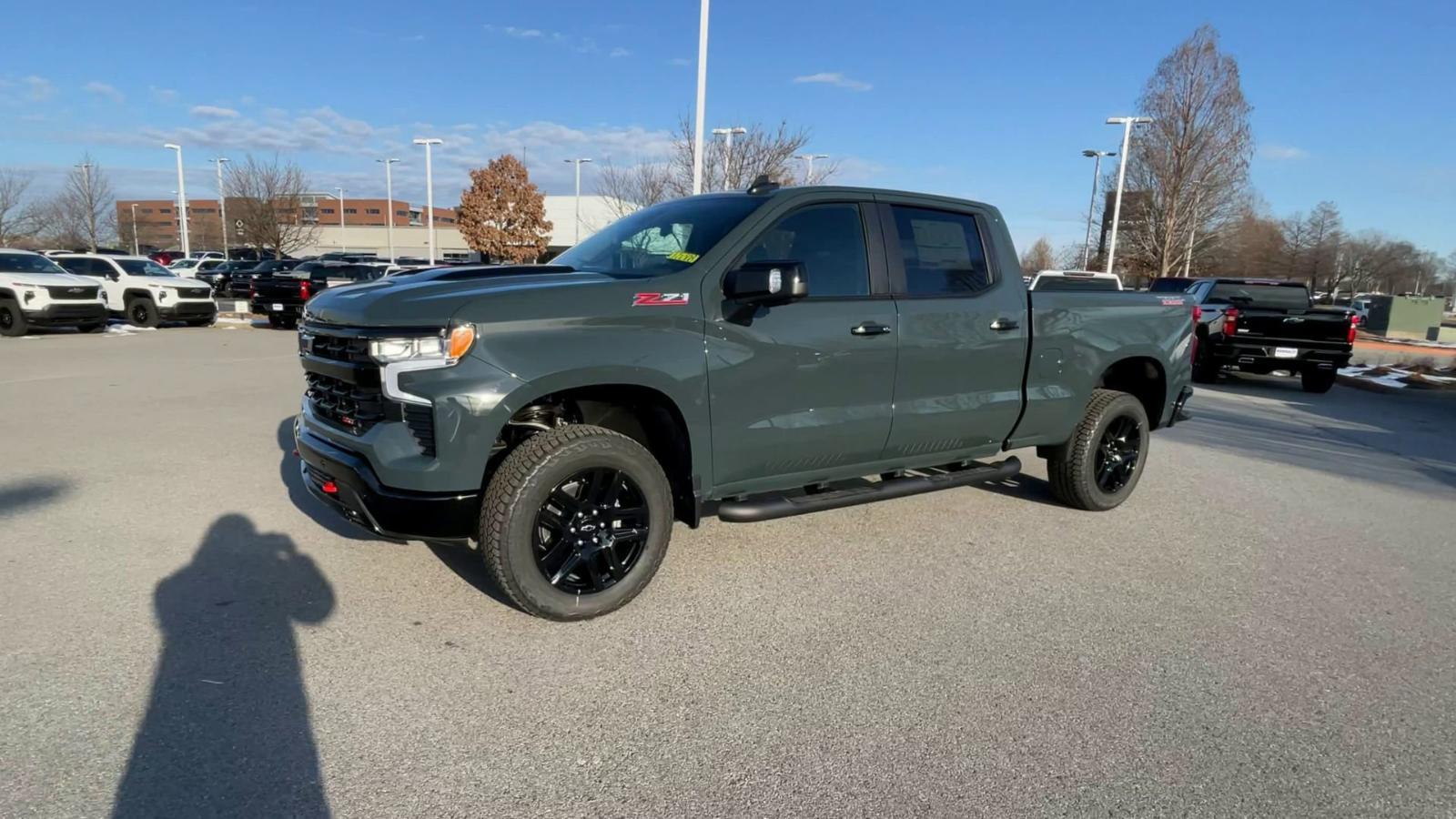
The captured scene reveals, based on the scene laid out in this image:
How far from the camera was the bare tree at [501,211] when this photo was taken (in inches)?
1726

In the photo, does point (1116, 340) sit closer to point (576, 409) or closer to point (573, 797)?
point (576, 409)

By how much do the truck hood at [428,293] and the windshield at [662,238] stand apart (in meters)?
0.31

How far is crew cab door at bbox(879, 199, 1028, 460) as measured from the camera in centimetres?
451

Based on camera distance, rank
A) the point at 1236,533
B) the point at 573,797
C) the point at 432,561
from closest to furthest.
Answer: the point at 573,797, the point at 432,561, the point at 1236,533

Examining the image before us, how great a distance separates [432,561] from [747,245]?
7.53 ft

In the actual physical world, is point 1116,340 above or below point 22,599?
above

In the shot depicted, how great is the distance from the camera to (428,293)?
3.50m

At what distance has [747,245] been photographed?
4.02 metres

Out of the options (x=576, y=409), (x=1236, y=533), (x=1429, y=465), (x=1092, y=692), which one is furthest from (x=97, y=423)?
(x=1429, y=465)

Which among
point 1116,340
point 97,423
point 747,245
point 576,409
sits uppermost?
point 747,245

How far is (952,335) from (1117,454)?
201 cm

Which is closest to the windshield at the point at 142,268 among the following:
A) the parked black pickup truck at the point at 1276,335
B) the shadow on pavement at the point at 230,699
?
the shadow on pavement at the point at 230,699

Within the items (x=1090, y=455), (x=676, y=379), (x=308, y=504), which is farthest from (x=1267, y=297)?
(x=308, y=504)

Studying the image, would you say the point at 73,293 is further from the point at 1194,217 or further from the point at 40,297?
the point at 1194,217
